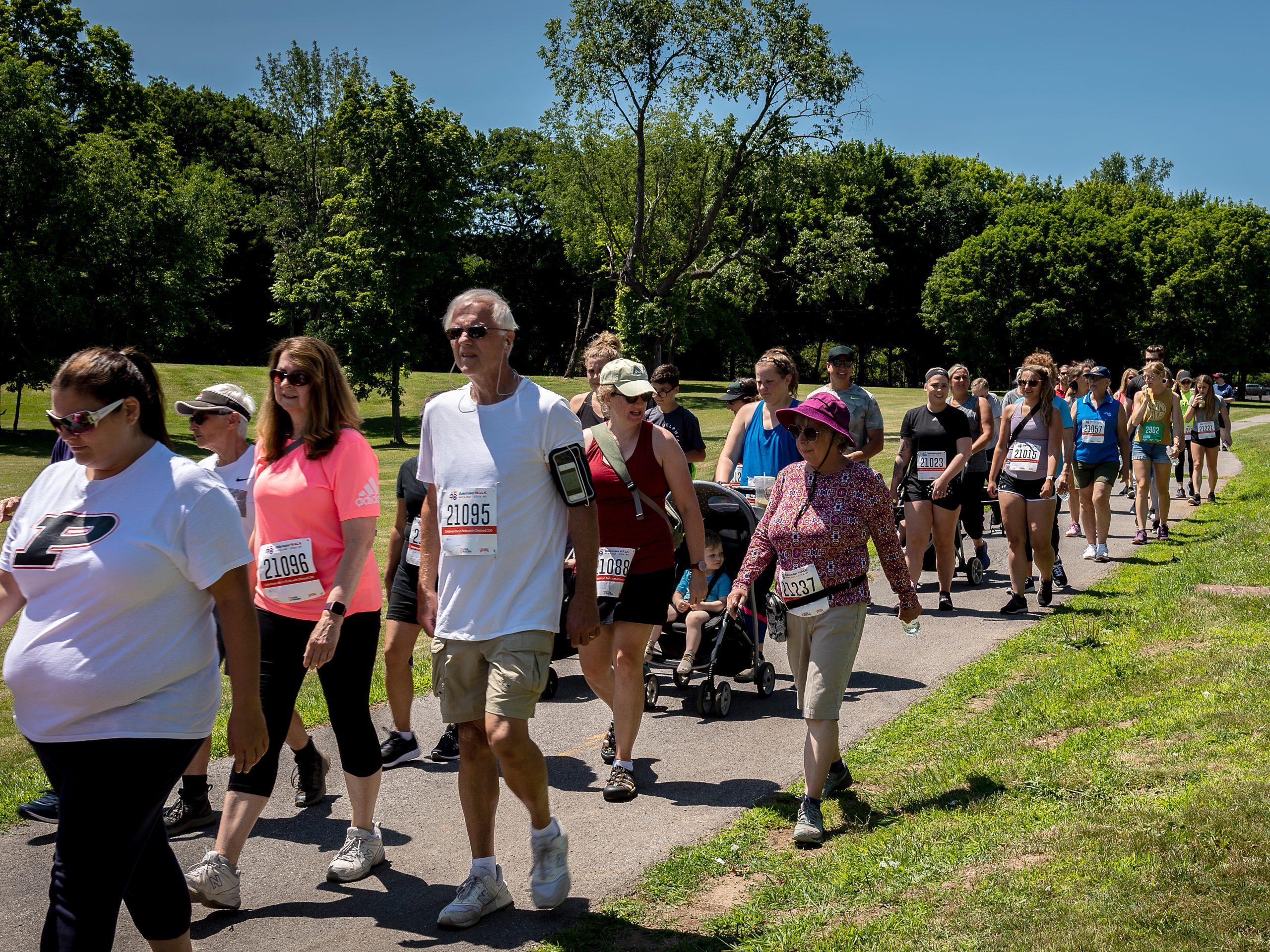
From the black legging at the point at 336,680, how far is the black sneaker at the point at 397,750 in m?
1.47

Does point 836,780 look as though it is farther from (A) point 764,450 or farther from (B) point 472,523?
(A) point 764,450

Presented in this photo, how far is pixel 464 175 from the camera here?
37.5 meters

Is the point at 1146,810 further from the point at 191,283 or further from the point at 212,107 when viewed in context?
the point at 212,107

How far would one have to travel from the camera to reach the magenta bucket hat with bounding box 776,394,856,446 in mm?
5141

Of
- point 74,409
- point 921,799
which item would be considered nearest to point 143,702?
point 74,409

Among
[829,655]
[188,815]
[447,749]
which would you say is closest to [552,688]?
[447,749]

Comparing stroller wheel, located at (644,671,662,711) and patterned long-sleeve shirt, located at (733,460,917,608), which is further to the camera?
stroller wheel, located at (644,671,662,711)

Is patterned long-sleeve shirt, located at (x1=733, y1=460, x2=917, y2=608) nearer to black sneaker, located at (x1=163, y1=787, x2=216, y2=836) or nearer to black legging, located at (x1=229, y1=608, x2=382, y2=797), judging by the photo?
black legging, located at (x1=229, y1=608, x2=382, y2=797)


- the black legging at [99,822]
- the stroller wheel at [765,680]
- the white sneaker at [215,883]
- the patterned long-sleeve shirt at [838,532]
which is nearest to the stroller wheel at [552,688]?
the stroller wheel at [765,680]

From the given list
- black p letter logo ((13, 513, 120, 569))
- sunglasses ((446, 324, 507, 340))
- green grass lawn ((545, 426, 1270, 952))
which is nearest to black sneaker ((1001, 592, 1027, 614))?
green grass lawn ((545, 426, 1270, 952))

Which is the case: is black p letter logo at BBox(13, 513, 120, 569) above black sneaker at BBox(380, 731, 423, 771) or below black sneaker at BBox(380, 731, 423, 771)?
above

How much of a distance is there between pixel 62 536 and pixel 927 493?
26.7ft

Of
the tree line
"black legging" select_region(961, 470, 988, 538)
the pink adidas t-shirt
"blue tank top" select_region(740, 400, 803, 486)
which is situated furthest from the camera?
the tree line

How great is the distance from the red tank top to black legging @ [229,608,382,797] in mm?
1413
